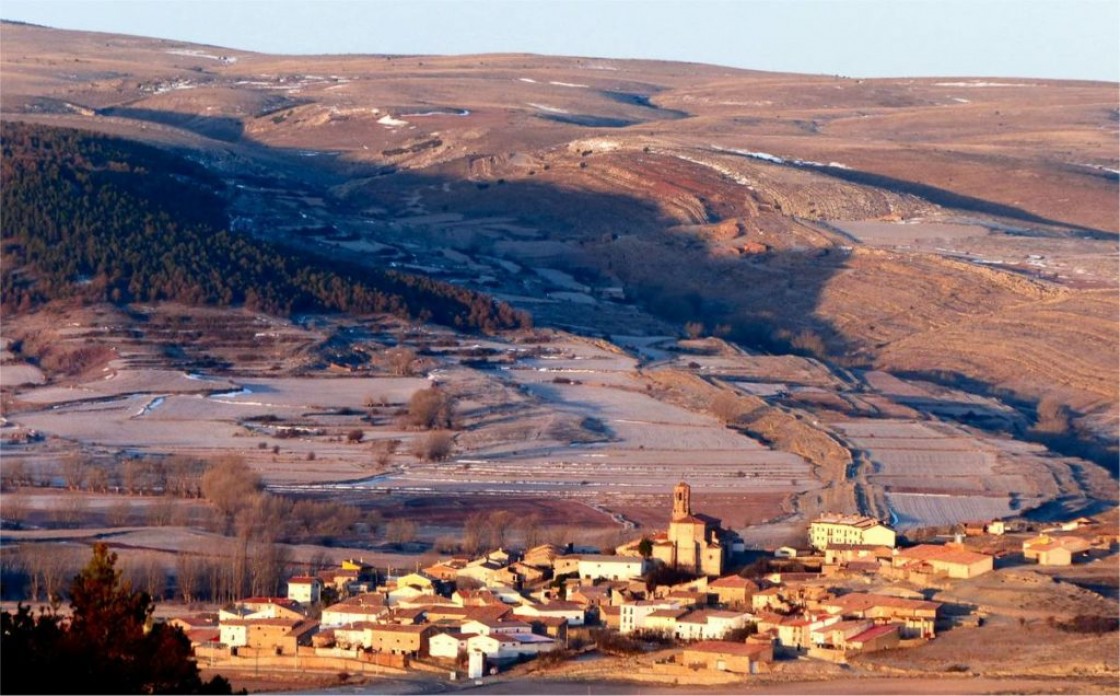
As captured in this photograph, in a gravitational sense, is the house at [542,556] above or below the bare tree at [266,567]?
above

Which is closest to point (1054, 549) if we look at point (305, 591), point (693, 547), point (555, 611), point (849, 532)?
point (849, 532)

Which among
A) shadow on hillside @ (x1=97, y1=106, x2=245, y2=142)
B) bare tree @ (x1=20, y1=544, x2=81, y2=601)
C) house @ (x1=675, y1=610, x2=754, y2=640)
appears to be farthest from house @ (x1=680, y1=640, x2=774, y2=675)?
shadow on hillside @ (x1=97, y1=106, x2=245, y2=142)

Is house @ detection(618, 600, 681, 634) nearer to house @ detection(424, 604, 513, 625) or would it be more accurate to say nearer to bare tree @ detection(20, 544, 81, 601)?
house @ detection(424, 604, 513, 625)

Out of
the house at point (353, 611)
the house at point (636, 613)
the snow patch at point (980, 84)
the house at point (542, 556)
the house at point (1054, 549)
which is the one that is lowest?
the house at point (542, 556)

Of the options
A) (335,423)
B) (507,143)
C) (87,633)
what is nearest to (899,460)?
(335,423)

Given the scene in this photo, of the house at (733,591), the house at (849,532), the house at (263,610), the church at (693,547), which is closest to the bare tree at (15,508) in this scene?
the house at (263,610)

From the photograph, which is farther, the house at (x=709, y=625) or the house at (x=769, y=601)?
the house at (x=769, y=601)

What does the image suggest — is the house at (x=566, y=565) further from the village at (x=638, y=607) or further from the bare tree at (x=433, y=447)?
the bare tree at (x=433, y=447)
